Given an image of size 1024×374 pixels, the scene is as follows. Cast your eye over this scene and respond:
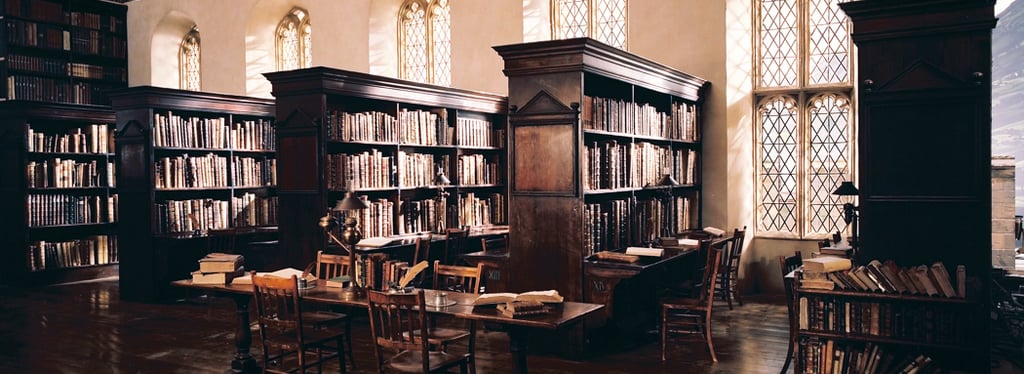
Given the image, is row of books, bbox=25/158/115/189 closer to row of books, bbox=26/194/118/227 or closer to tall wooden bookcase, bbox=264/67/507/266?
row of books, bbox=26/194/118/227

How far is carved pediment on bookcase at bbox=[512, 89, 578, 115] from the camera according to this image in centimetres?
577

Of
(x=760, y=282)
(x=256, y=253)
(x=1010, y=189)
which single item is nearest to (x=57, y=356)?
(x=256, y=253)

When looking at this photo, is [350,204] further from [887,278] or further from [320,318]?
[887,278]

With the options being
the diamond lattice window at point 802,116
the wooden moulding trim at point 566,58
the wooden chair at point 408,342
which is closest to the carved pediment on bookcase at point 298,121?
the wooden moulding trim at point 566,58

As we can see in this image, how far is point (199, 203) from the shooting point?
9.13 m

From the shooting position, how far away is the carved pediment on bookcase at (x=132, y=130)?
846 cm

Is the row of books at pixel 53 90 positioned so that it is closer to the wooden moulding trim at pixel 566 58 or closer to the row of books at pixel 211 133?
the row of books at pixel 211 133

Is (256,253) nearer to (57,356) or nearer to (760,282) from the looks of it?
(57,356)

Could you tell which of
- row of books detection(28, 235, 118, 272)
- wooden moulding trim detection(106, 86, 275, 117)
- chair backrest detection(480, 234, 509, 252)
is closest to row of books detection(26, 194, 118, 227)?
row of books detection(28, 235, 118, 272)

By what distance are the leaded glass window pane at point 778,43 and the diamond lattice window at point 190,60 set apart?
9.98 meters

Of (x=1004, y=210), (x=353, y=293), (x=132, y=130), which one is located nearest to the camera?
(x=353, y=293)

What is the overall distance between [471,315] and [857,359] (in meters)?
2.16

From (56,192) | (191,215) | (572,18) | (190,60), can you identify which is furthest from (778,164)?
(190,60)

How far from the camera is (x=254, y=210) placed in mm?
9562
